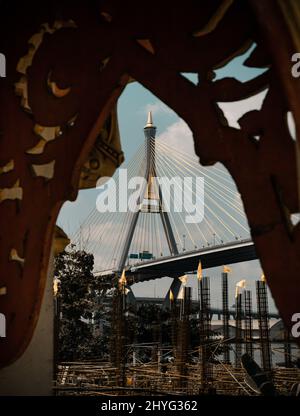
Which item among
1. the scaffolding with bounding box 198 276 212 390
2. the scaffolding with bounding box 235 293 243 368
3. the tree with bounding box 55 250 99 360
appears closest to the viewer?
the scaffolding with bounding box 198 276 212 390

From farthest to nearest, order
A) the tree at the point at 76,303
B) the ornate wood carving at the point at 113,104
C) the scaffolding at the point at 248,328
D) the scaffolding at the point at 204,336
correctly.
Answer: the tree at the point at 76,303
the scaffolding at the point at 248,328
the scaffolding at the point at 204,336
the ornate wood carving at the point at 113,104

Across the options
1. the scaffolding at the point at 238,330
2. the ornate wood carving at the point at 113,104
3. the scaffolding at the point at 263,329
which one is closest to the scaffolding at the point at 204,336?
the scaffolding at the point at 238,330

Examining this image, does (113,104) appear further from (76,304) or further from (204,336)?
(76,304)

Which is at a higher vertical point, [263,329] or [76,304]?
[76,304]

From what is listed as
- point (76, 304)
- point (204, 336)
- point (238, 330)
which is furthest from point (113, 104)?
point (76, 304)

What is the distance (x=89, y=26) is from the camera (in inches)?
96.0

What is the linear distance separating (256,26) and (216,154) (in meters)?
0.43

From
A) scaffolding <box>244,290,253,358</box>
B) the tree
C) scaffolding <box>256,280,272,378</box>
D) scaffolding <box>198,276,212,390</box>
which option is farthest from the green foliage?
scaffolding <box>256,280,272,378</box>

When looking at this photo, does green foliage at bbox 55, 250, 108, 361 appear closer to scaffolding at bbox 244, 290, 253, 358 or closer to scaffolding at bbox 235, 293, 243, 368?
scaffolding at bbox 235, 293, 243, 368

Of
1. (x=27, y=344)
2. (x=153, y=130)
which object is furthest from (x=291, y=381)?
(x=153, y=130)

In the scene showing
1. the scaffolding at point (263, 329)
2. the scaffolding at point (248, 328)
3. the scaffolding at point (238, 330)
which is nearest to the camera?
the scaffolding at point (263, 329)

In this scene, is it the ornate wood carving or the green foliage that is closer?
the ornate wood carving

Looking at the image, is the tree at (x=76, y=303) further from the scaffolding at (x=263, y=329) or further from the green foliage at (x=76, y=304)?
the scaffolding at (x=263, y=329)

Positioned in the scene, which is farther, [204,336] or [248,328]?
[248,328]
